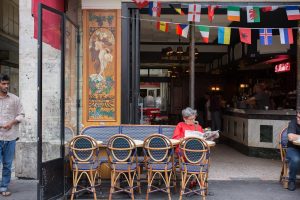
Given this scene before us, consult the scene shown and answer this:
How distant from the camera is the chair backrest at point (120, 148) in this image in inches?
225

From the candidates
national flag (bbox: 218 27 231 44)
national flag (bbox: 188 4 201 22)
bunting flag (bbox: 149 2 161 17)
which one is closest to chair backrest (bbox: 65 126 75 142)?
bunting flag (bbox: 149 2 161 17)

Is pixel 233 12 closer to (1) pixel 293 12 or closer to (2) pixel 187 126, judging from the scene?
(1) pixel 293 12

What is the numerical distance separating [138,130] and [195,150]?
5.48 ft

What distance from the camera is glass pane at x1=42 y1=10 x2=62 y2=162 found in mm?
5586

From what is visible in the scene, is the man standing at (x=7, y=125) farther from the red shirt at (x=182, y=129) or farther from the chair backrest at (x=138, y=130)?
the red shirt at (x=182, y=129)

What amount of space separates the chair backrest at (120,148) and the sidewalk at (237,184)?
70cm

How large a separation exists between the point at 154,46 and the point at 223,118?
12.7 ft

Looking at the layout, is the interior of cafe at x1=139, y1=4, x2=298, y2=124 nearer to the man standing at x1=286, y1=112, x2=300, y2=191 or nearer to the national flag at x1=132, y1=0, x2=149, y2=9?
the national flag at x1=132, y1=0, x2=149, y2=9

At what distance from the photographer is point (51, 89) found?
5844 mm

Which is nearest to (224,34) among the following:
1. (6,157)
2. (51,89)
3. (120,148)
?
(120,148)

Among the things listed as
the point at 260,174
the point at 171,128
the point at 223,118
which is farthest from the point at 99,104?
the point at 223,118

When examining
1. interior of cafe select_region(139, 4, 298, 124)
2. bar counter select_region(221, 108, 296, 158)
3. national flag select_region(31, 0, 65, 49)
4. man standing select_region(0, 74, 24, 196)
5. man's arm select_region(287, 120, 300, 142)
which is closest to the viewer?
national flag select_region(31, 0, 65, 49)

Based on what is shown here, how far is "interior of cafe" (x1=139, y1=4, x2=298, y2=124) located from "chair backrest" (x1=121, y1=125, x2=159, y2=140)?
1.26 meters

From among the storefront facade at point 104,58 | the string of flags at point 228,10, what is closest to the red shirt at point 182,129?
the storefront facade at point 104,58
